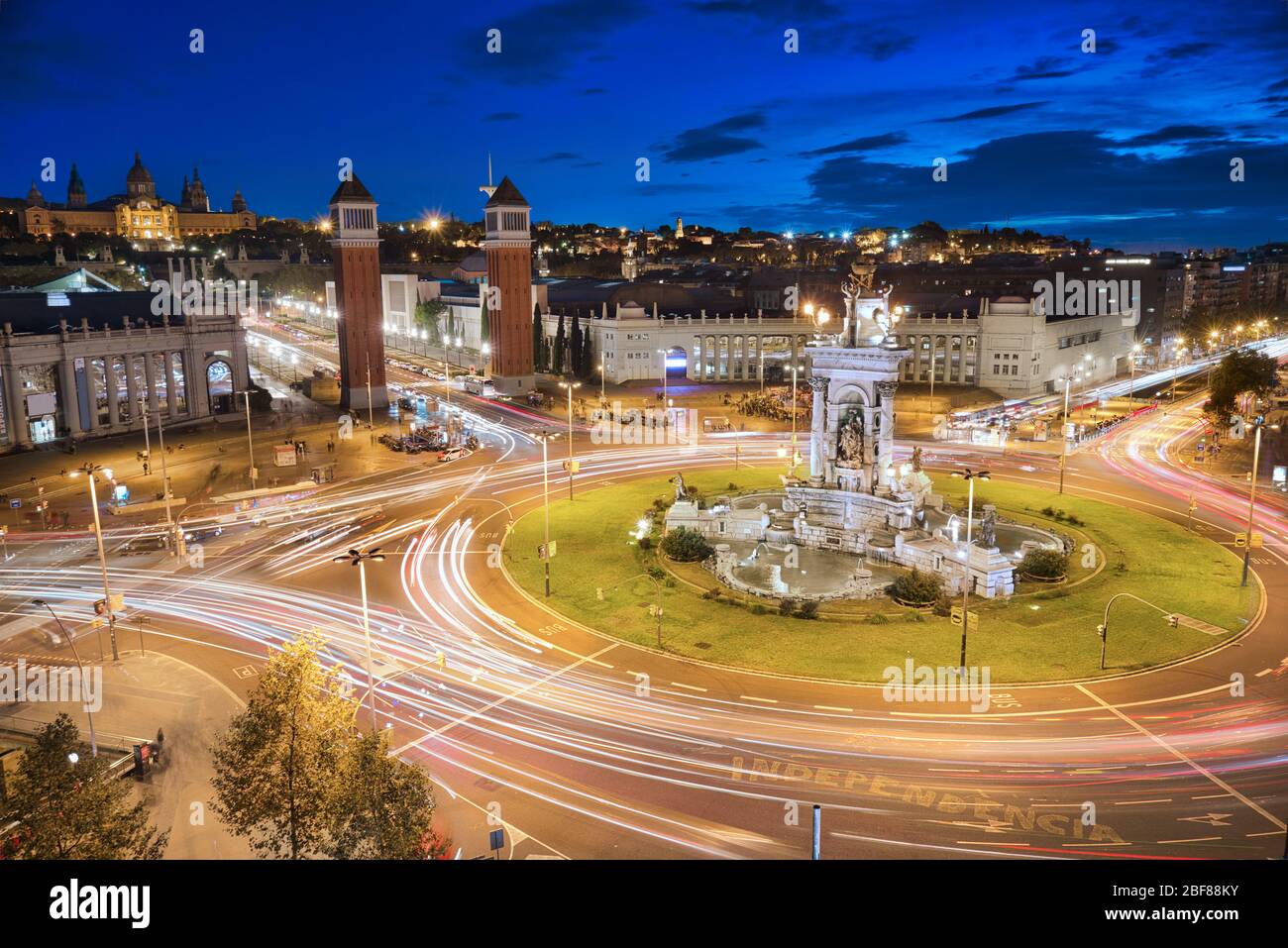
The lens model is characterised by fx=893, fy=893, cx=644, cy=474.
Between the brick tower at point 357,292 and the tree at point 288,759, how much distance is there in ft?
276

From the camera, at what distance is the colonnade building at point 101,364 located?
80188mm

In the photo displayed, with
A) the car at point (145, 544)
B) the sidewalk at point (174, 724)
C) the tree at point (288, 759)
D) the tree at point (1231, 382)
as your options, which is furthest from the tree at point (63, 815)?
the tree at point (1231, 382)

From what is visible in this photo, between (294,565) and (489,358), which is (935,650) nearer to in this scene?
(294,565)

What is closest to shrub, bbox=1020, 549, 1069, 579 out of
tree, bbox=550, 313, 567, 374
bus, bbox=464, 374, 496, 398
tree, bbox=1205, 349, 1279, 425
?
tree, bbox=1205, 349, 1279, 425

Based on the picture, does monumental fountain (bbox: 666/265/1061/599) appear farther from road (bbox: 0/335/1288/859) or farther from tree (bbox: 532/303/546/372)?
tree (bbox: 532/303/546/372)

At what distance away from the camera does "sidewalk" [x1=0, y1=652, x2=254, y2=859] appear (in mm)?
25453

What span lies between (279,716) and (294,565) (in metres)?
30.9

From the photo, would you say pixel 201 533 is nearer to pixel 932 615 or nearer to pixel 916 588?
pixel 916 588

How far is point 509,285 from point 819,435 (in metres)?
67.4

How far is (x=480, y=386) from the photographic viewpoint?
395 feet

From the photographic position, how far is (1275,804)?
2616cm

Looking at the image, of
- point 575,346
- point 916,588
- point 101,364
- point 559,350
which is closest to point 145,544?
point 916,588
